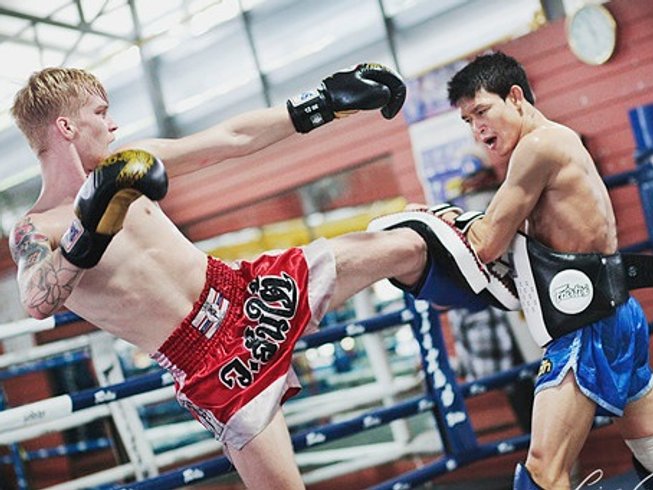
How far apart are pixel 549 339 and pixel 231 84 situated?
19.7ft

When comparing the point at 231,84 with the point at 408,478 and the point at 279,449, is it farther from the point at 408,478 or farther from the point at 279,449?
the point at 279,449

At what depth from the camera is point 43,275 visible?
65.4 inches

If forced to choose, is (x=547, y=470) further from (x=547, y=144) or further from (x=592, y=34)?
(x=592, y=34)

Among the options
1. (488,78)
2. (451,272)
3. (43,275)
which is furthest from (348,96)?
(43,275)

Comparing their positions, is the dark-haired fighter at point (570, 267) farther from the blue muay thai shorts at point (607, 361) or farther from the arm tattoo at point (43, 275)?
the arm tattoo at point (43, 275)

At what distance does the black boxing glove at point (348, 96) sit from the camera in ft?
6.78

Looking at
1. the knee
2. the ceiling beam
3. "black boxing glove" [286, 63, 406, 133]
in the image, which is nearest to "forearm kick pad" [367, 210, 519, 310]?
"black boxing glove" [286, 63, 406, 133]

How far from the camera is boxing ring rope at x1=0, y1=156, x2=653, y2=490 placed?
2.25 metres

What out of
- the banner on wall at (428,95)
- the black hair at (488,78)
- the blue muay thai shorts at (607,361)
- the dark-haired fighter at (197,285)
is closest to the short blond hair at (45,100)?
the dark-haired fighter at (197,285)

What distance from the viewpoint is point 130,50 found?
8094 millimetres

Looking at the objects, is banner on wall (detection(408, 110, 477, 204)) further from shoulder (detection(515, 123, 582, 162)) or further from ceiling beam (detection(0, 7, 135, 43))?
ceiling beam (detection(0, 7, 135, 43))

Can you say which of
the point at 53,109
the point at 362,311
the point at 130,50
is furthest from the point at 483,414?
the point at 130,50

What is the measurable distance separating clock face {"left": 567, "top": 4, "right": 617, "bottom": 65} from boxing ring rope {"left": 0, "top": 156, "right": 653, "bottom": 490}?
128 cm

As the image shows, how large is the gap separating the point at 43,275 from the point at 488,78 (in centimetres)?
135
